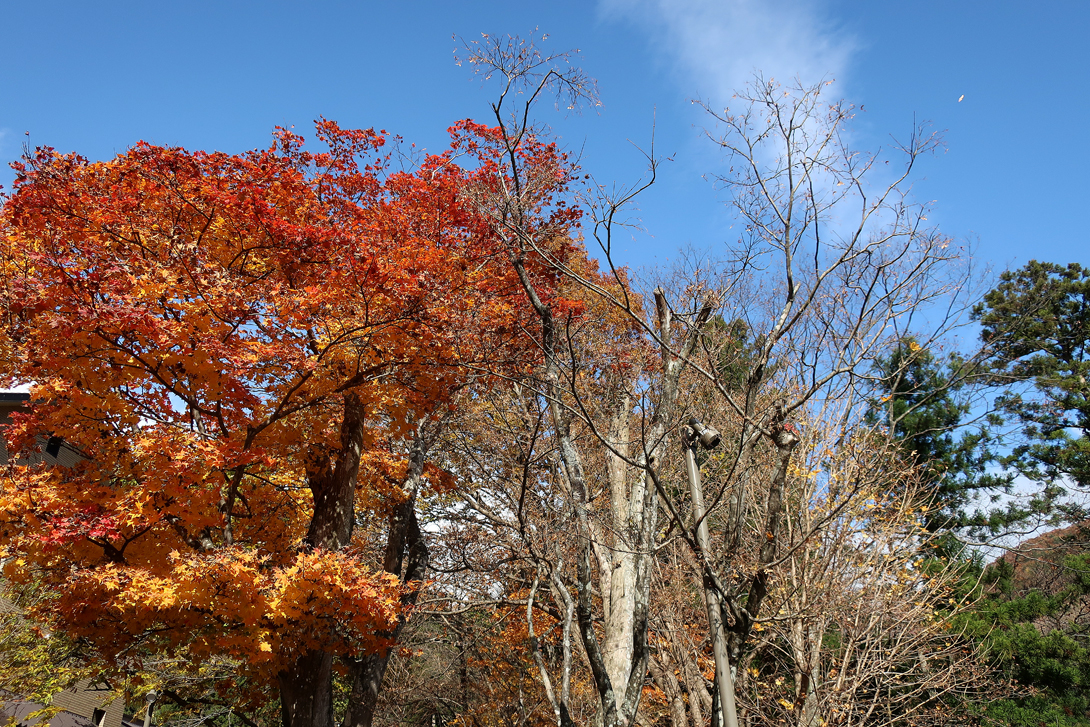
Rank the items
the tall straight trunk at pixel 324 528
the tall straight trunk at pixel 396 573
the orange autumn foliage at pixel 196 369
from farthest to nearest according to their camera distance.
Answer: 1. the tall straight trunk at pixel 396 573
2. the tall straight trunk at pixel 324 528
3. the orange autumn foliage at pixel 196 369

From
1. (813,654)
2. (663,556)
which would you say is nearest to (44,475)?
(813,654)

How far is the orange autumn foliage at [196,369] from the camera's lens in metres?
7.02

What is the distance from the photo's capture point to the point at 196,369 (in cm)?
734

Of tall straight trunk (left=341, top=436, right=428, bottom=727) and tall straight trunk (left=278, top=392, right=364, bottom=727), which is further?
tall straight trunk (left=341, top=436, right=428, bottom=727)

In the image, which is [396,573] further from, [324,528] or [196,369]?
[196,369]

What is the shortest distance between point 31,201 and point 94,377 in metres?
2.26

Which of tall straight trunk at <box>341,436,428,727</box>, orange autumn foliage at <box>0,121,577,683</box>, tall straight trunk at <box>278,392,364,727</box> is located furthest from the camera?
tall straight trunk at <box>341,436,428,727</box>

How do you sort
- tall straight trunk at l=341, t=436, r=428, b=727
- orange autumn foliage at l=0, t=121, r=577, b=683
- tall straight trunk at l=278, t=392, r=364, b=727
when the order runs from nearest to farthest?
orange autumn foliage at l=0, t=121, r=577, b=683 → tall straight trunk at l=278, t=392, r=364, b=727 → tall straight trunk at l=341, t=436, r=428, b=727

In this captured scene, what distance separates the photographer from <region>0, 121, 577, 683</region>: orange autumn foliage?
276 inches

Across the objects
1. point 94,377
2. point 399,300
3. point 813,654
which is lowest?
point 813,654

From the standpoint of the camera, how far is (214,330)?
24.1ft

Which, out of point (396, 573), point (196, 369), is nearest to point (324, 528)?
point (396, 573)

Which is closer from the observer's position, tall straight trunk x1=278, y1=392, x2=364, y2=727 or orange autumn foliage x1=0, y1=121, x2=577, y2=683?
orange autumn foliage x1=0, y1=121, x2=577, y2=683

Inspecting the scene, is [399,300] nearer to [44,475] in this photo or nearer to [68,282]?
[68,282]
